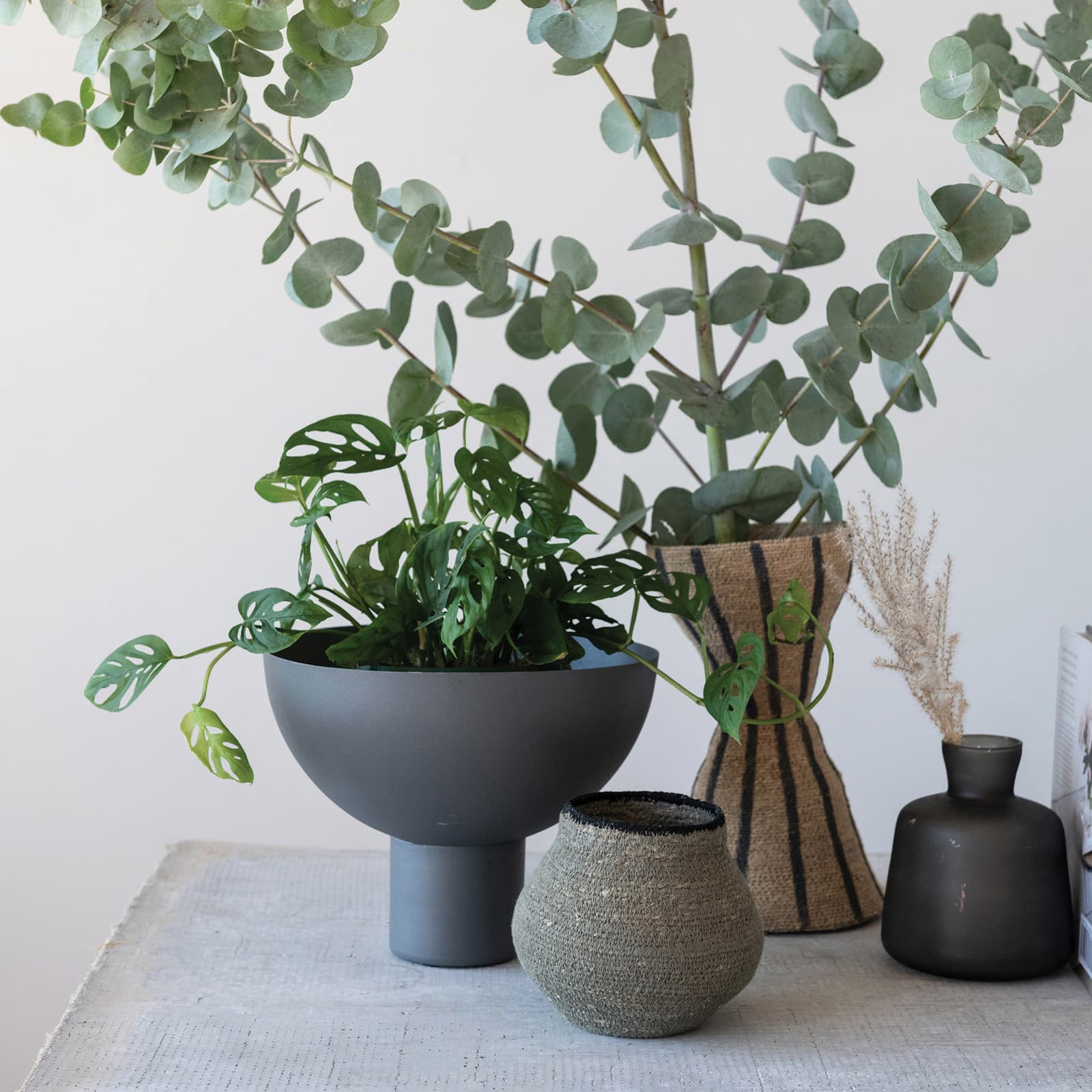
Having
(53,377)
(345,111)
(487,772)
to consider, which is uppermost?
(345,111)

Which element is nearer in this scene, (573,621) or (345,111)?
(573,621)

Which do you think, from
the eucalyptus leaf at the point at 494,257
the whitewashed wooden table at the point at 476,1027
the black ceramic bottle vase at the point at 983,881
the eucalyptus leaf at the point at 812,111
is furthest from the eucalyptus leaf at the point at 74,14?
the black ceramic bottle vase at the point at 983,881

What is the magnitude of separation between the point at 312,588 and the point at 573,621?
0.17m

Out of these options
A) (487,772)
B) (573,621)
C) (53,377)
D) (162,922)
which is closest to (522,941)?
(487,772)

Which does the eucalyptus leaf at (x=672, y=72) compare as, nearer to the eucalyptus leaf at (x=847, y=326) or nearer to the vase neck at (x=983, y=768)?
the eucalyptus leaf at (x=847, y=326)

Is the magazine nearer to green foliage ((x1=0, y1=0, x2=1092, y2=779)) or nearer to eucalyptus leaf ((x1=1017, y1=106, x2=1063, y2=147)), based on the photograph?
green foliage ((x1=0, y1=0, x2=1092, y2=779))

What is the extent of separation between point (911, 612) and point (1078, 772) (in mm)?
149

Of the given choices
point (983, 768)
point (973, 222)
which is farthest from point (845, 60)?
point (983, 768)

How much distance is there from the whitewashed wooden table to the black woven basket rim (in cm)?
12

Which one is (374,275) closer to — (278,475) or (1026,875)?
(278,475)

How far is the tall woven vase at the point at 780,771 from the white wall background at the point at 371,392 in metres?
0.63

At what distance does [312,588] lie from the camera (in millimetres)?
751

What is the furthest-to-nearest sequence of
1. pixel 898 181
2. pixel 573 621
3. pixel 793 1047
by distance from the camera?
pixel 898 181 → pixel 573 621 → pixel 793 1047

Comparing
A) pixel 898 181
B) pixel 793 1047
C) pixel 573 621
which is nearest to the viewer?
pixel 793 1047
